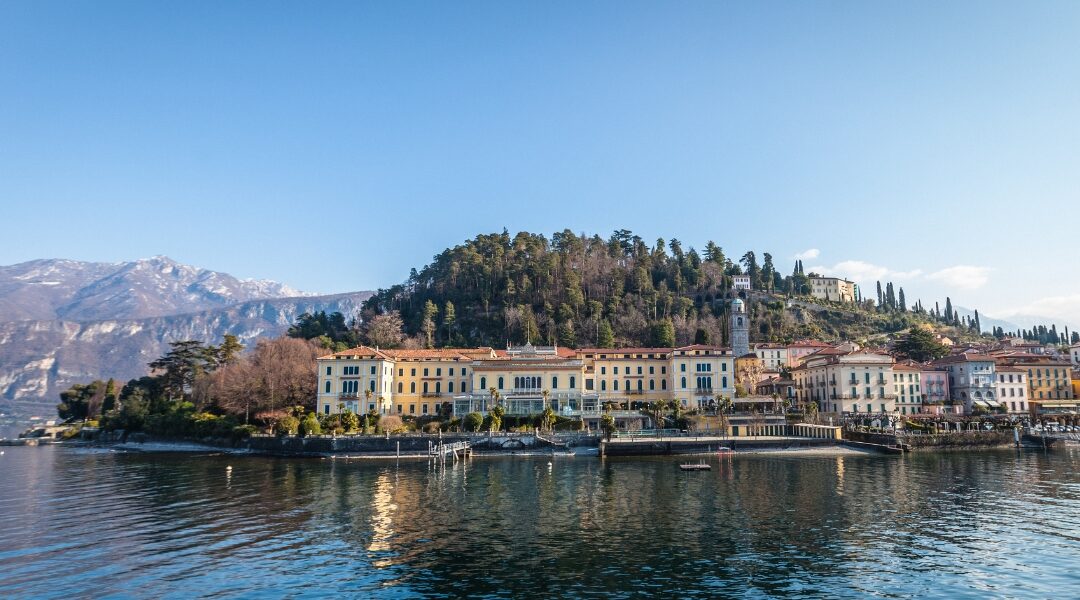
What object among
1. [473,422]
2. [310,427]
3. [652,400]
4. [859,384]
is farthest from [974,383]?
[310,427]

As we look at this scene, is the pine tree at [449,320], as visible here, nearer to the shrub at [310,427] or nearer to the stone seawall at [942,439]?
the shrub at [310,427]

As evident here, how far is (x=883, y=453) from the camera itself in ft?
219

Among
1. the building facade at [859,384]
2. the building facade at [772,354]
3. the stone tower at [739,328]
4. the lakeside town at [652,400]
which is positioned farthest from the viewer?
the building facade at [772,354]

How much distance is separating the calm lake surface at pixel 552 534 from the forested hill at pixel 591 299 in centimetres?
5754

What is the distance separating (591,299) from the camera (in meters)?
121

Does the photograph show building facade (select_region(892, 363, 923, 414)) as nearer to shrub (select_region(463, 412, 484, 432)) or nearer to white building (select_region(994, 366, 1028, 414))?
white building (select_region(994, 366, 1028, 414))

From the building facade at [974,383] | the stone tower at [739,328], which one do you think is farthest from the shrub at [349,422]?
the building facade at [974,383]

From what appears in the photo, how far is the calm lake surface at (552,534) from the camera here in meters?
23.0

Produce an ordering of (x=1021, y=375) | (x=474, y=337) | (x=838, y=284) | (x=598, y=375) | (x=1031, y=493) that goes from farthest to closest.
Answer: (x=838, y=284)
(x=474, y=337)
(x=1021, y=375)
(x=598, y=375)
(x=1031, y=493)

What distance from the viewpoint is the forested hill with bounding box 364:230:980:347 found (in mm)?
111062

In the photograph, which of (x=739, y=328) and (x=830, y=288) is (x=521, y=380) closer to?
(x=739, y=328)

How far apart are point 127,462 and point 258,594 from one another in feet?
188

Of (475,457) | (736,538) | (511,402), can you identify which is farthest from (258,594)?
(511,402)

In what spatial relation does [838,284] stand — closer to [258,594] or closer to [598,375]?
[598,375]
